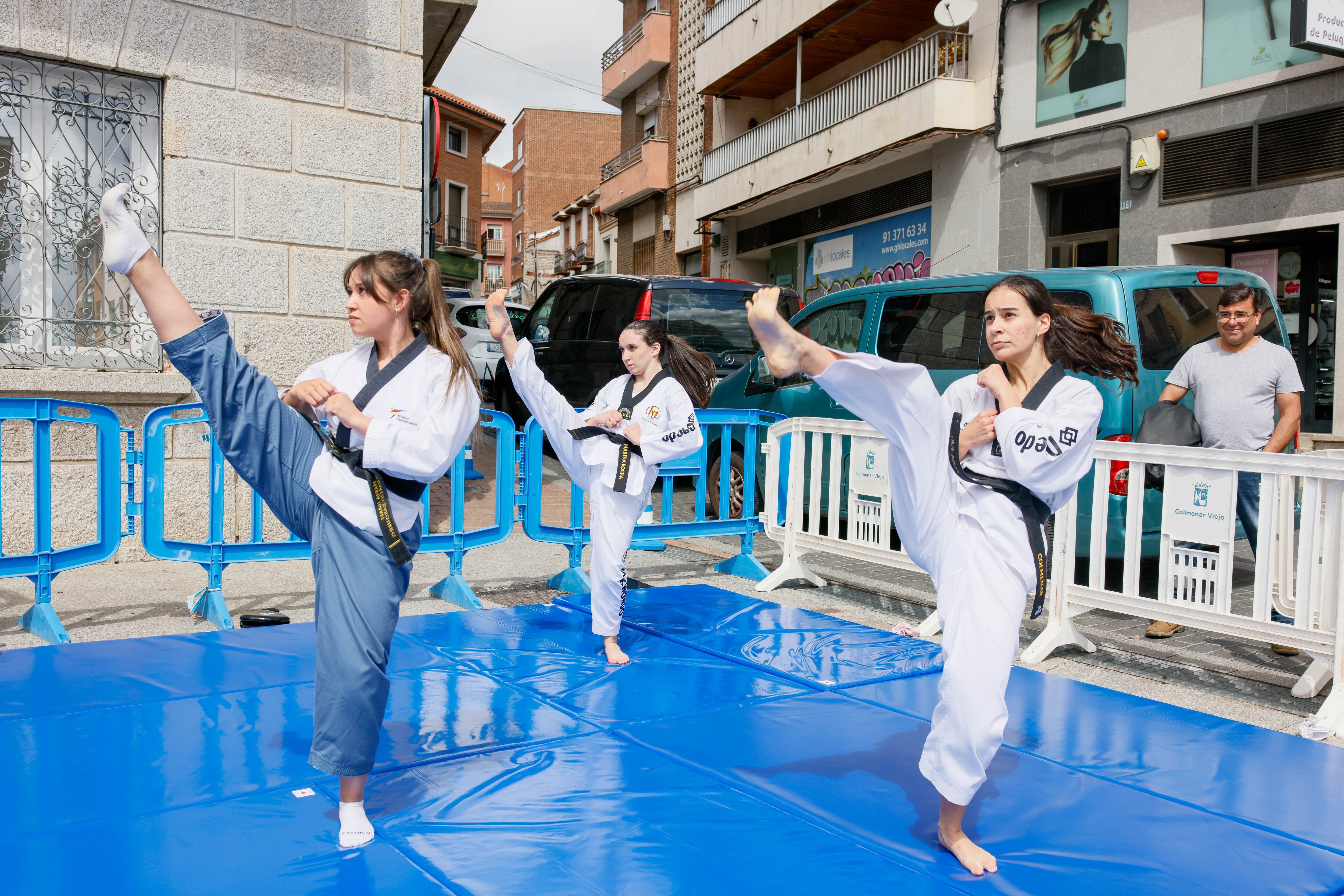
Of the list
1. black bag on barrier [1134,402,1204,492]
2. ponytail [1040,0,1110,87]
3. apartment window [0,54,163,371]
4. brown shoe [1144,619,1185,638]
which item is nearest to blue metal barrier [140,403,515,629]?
apartment window [0,54,163,371]

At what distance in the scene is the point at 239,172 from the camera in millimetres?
7250

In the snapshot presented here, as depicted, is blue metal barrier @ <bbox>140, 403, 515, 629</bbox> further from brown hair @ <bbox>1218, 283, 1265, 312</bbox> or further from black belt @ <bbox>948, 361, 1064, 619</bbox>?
brown hair @ <bbox>1218, 283, 1265, 312</bbox>

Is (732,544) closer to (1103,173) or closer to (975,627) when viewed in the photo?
(975,627)

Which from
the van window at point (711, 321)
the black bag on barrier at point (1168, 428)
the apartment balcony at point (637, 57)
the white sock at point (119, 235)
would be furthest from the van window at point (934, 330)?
the apartment balcony at point (637, 57)

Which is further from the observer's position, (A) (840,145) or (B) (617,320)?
(A) (840,145)

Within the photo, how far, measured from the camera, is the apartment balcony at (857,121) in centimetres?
1549

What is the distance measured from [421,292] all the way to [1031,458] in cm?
187

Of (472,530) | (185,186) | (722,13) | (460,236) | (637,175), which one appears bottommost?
(472,530)

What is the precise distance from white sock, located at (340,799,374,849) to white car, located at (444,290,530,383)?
9845mm

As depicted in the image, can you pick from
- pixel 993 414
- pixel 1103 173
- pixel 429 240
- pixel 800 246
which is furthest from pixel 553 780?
pixel 800 246

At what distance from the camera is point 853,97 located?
1814 cm

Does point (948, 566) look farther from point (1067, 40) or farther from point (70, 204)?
point (1067, 40)

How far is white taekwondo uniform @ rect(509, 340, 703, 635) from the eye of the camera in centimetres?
498

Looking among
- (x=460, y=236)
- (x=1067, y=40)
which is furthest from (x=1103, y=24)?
(x=460, y=236)
